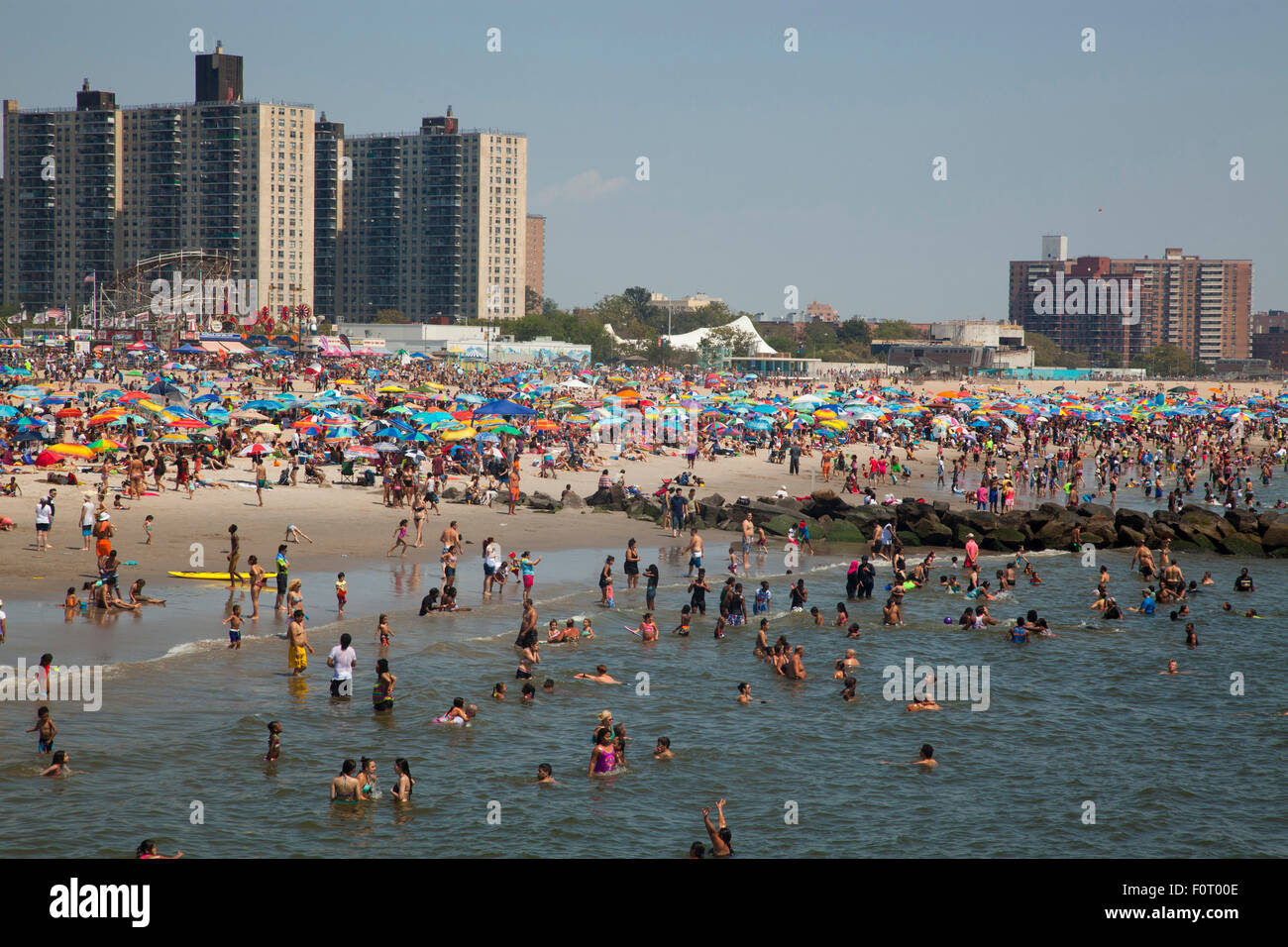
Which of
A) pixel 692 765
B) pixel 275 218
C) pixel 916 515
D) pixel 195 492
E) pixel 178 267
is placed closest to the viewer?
pixel 692 765

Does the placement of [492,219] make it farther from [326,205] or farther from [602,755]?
[602,755]

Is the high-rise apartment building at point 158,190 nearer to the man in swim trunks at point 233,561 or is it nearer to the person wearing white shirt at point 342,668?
the man in swim trunks at point 233,561

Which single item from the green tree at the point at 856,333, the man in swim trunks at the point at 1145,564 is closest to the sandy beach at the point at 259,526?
the man in swim trunks at the point at 1145,564

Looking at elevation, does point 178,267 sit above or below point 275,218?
below

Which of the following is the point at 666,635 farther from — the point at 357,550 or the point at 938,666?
the point at 357,550
